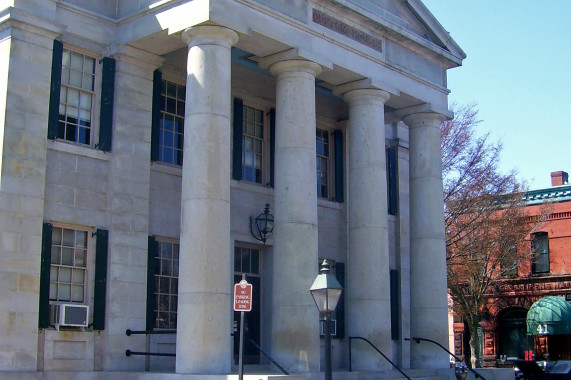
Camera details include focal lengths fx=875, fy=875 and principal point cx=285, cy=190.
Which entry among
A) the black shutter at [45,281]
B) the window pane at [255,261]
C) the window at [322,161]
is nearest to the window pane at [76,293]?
the black shutter at [45,281]

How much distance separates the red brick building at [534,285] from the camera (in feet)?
139


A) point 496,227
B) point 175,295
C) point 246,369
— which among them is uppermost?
point 496,227

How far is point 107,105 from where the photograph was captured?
59.3 feet

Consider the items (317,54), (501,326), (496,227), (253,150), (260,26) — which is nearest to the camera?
(260,26)

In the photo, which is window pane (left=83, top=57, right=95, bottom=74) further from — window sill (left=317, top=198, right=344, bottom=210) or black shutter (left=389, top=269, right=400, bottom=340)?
black shutter (left=389, top=269, right=400, bottom=340)

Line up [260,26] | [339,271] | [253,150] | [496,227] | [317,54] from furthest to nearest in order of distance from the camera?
[496,227] < [339,271] < [253,150] < [317,54] < [260,26]

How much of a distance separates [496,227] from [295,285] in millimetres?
21769

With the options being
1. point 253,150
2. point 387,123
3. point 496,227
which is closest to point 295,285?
point 253,150

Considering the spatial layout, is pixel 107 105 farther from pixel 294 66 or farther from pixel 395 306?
pixel 395 306

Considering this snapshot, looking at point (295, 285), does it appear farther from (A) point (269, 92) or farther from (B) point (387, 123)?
(B) point (387, 123)

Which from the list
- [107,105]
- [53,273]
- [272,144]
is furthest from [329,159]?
[53,273]

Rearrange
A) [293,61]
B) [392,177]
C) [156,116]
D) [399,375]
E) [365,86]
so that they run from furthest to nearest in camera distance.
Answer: [392,177]
[365,86]
[399,375]
[156,116]
[293,61]

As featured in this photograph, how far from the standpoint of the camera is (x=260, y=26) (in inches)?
706

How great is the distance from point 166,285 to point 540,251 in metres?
28.9
